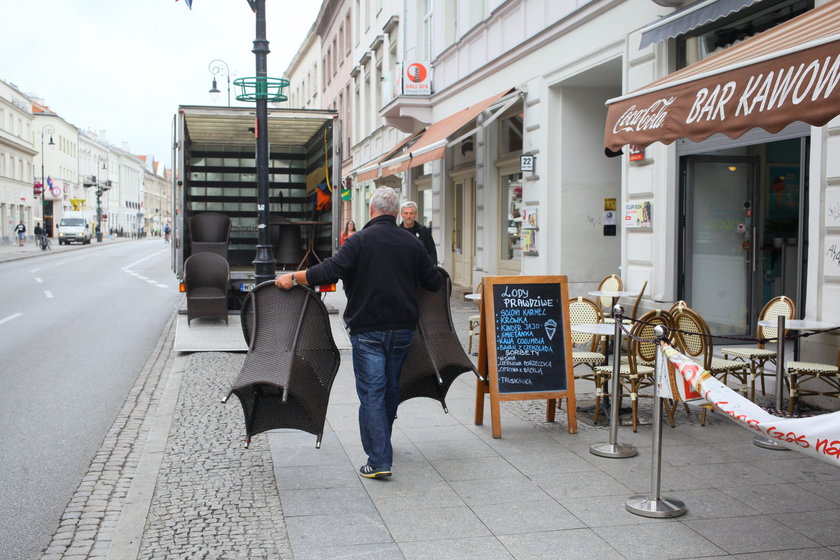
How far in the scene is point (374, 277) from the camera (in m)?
5.38

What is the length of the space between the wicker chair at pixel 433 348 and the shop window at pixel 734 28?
4.59 metres

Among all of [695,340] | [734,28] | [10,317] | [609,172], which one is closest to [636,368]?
[695,340]

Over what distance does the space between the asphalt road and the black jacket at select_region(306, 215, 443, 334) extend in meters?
2.14

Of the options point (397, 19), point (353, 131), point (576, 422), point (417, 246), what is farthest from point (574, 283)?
point (353, 131)

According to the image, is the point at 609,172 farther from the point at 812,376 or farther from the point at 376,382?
the point at 376,382

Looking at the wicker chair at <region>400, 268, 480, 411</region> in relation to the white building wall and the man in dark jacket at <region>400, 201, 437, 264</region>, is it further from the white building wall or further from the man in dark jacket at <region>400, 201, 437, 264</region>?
the white building wall

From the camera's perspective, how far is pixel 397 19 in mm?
22953

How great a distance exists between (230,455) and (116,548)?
177 centimetres

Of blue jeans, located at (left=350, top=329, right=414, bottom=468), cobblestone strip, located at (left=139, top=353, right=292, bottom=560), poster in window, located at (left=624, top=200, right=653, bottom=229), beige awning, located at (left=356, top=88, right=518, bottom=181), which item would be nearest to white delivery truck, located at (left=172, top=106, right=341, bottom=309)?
beige awning, located at (left=356, top=88, right=518, bottom=181)

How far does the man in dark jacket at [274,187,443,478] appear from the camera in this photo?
5.38m

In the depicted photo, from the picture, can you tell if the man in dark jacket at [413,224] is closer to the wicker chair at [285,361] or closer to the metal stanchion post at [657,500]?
the wicker chair at [285,361]

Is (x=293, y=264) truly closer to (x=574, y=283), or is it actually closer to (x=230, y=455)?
(x=574, y=283)

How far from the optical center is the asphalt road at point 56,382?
5.26 metres

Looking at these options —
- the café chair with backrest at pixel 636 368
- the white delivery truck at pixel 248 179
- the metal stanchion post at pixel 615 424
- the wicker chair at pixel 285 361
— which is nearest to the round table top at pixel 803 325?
the café chair with backrest at pixel 636 368
